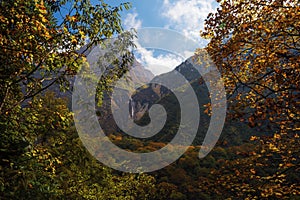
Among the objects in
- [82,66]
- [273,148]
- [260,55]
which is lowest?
[273,148]

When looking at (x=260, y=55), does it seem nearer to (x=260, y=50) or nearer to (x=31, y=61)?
(x=260, y=50)

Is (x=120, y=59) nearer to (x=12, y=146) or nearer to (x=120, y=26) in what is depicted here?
(x=120, y=26)

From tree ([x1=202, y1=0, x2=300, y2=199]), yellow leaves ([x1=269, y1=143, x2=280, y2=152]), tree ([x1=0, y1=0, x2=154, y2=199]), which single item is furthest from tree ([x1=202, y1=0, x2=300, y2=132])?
tree ([x1=0, y1=0, x2=154, y2=199])

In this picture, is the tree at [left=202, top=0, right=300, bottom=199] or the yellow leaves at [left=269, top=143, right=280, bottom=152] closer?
the tree at [left=202, top=0, right=300, bottom=199]

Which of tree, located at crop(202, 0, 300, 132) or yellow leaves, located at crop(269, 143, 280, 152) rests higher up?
tree, located at crop(202, 0, 300, 132)

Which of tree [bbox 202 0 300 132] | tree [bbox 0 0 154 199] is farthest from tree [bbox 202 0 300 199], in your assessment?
tree [bbox 0 0 154 199]

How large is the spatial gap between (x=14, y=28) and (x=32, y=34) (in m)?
0.47

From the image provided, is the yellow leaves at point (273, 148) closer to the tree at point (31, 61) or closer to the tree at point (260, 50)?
the tree at point (260, 50)

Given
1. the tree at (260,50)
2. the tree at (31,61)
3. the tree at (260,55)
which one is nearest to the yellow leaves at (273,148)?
the tree at (260,55)

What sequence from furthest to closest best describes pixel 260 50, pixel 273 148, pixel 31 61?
pixel 273 148 < pixel 260 50 < pixel 31 61

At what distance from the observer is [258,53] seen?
21.6 ft

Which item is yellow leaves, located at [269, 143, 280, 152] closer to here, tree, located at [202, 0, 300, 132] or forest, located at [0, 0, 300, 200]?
forest, located at [0, 0, 300, 200]

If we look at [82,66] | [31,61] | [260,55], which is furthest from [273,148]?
[31,61]

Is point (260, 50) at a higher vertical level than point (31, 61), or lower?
higher
